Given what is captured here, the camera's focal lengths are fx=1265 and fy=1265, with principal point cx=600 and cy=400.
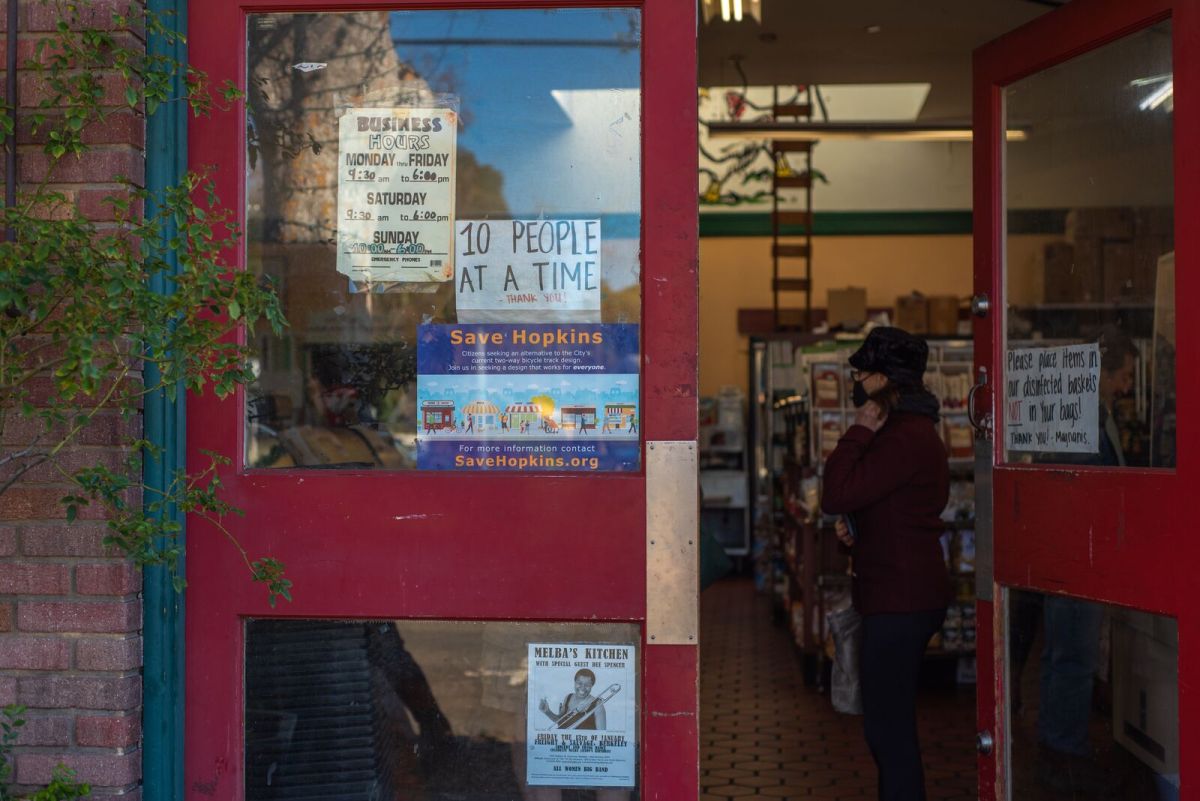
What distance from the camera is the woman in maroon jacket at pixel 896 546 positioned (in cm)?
395

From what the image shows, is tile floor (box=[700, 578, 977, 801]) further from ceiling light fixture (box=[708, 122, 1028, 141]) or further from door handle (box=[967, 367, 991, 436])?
ceiling light fixture (box=[708, 122, 1028, 141])

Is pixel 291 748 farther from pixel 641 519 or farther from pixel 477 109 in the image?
pixel 477 109

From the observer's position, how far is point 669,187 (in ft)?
9.14

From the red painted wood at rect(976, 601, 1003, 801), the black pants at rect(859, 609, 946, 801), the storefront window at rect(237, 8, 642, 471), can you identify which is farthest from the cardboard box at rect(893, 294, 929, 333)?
the storefront window at rect(237, 8, 642, 471)

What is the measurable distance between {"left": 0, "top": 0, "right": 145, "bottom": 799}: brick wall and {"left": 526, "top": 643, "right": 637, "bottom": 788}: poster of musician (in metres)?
0.89

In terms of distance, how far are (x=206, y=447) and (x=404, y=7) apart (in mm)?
1103

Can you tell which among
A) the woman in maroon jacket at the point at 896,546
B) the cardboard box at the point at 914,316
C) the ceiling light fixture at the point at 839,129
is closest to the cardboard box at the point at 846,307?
the cardboard box at the point at 914,316

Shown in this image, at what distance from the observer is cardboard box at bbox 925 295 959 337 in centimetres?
1140

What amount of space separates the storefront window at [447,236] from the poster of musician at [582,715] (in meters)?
0.42

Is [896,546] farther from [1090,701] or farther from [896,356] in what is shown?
[1090,701]

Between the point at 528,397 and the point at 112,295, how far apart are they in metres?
0.95

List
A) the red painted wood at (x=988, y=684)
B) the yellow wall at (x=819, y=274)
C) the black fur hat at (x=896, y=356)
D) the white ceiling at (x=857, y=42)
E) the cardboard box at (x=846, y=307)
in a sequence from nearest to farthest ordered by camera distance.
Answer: the red painted wood at (x=988, y=684)
the black fur hat at (x=896, y=356)
the white ceiling at (x=857, y=42)
the cardboard box at (x=846, y=307)
the yellow wall at (x=819, y=274)

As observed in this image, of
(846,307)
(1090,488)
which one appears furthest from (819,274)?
(1090,488)

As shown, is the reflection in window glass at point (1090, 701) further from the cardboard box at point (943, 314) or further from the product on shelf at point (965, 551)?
the cardboard box at point (943, 314)
